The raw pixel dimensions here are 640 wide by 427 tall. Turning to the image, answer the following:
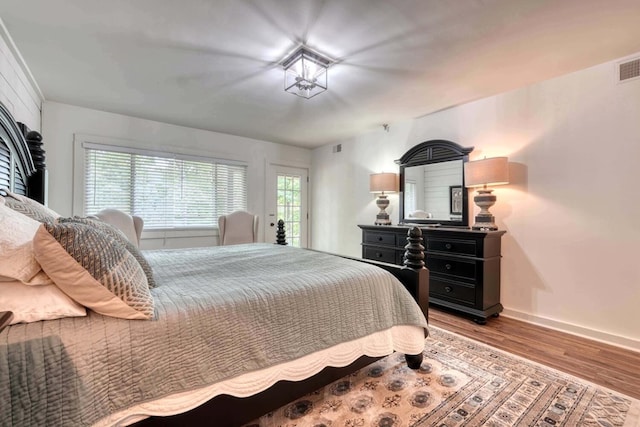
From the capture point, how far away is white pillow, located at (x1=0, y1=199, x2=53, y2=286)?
2.97ft

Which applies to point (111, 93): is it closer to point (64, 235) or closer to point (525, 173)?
point (64, 235)

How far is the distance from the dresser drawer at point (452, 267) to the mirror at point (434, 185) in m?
0.54

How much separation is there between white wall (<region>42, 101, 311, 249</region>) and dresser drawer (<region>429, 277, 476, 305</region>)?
298 cm

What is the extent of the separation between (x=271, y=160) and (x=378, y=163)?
6.36 ft

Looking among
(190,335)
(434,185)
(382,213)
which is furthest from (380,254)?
(190,335)

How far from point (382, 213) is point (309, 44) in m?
2.57

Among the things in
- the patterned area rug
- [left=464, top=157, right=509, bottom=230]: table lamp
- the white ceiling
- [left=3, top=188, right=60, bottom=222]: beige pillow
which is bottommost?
the patterned area rug

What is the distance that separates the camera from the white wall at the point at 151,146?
3350 millimetres

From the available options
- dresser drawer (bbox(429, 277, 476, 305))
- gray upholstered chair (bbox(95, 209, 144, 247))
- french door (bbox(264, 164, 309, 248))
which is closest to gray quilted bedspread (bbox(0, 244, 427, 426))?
dresser drawer (bbox(429, 277, 476, 305))

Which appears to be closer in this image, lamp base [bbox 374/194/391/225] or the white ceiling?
the white ceiling

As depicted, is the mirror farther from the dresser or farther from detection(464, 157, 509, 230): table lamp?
the dresser

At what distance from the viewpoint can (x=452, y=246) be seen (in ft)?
10.1

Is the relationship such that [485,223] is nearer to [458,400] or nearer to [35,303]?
[458,400]

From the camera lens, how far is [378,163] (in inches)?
175
